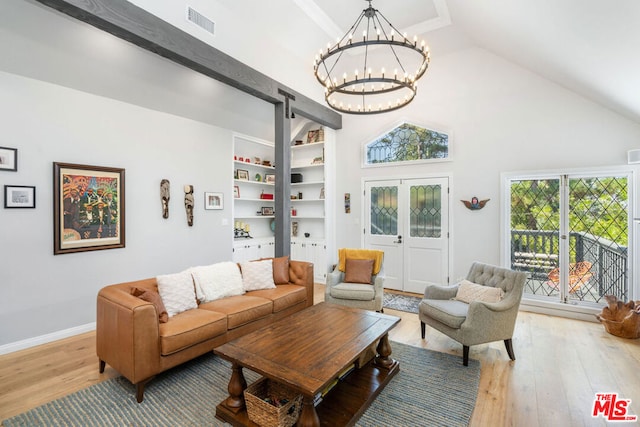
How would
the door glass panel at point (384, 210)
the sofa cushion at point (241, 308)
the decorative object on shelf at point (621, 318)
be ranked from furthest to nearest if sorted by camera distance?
the door glass panel at point (384, 210), the decorative object on shelf at point (621, 318), the sofa cushion at point (241, 308)

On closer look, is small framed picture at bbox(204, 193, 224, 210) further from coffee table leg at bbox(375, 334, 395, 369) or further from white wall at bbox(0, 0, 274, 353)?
coffee table leg at bbox(375, 334, 395, 369)

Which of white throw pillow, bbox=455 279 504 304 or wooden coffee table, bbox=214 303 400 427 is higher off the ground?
white throw pillow, bbox=455 279 504 304

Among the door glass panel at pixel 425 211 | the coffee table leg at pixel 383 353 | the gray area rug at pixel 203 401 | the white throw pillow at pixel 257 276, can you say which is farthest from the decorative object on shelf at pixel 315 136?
the gray area rug at pixel 203 401

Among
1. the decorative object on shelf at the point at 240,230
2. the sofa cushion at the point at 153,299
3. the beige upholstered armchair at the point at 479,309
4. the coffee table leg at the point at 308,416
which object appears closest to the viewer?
the coffee table leg at the point at 308,416

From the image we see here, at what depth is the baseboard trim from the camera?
3105 mm

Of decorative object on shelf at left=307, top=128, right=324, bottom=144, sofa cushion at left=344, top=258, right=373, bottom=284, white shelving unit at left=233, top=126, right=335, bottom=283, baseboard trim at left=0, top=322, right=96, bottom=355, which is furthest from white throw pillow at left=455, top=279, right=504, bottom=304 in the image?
baseboard trim at left=0, top=322, right=96, bottom=355

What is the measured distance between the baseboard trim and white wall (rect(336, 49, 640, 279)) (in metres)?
5.02

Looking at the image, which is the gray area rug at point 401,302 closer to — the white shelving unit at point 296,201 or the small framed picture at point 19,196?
the white shelving unit at point 296,201

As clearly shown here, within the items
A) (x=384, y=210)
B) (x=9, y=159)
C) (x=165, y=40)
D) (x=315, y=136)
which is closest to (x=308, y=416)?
(x=165, y=40)

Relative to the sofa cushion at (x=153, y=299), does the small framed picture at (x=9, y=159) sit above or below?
above

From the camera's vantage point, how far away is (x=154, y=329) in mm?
2369

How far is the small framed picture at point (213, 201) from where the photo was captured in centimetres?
502

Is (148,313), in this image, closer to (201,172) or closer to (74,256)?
(74,256)
